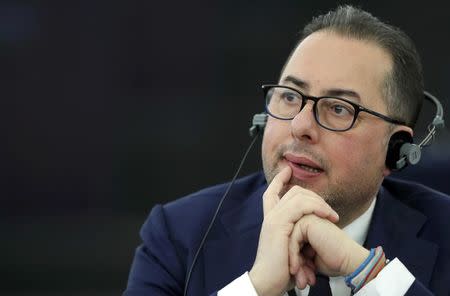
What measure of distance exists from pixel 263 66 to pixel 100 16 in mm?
800

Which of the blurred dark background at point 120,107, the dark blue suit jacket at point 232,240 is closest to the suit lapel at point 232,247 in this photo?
the dark blue suit jacket at point 232,240

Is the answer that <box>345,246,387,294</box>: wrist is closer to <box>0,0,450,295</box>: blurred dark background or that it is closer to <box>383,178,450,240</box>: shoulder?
<box>383,178,450,240</box>: shoulder

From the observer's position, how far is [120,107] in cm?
356

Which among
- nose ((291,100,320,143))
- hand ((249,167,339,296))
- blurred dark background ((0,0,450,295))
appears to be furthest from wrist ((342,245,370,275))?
blurred dark background ((0,0,450,295))

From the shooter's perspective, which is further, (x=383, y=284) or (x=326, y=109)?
(x=326, y=109)

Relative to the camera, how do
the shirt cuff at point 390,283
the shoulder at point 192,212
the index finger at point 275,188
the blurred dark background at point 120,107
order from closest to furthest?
1. the shirt cuff at point 390,283
2. the index finger at point 275,188
3. the shoulder at point 192,212
4. the blurred dark background at point 120,107

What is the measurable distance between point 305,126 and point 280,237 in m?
0.30

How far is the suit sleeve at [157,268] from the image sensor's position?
2051 millimetres

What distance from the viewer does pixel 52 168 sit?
354 centimetres

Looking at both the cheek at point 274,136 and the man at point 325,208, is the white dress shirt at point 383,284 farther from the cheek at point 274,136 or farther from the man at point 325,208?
the cheek at point 274,136

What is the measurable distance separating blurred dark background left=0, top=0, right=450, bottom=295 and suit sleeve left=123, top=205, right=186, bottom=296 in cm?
144

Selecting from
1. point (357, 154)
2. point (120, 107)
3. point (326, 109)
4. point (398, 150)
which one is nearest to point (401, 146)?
point (398, 150)

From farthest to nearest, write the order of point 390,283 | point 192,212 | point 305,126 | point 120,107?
1. point 120,107
2. point 192,212
3. point 305,126
4. point 390,283

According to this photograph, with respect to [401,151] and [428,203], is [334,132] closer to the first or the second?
[401,151]
